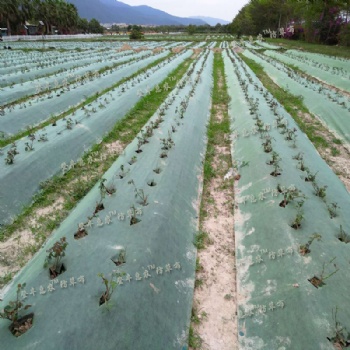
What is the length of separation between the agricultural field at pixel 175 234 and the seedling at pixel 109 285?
0.08ft

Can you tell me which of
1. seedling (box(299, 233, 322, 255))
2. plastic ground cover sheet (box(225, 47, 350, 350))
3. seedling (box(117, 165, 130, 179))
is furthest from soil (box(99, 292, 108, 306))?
seedling (box(117, 165, 130, 179))

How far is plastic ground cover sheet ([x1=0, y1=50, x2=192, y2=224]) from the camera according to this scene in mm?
5055

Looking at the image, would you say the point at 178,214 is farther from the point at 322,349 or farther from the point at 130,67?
the point at 130,67

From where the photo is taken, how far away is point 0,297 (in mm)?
3350

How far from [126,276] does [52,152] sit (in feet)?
13.7

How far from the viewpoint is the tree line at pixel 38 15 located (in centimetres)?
5100

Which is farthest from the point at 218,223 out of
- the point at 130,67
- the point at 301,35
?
the point at 301,35

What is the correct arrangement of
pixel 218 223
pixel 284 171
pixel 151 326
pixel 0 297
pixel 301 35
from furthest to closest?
pixel 301 35 < pixel 284 171 < pixel 218 223 < pixel 0 297 < pixel 151 326

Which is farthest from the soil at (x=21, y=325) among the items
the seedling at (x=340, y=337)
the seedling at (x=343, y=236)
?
the seedling at (x=343, y=236)

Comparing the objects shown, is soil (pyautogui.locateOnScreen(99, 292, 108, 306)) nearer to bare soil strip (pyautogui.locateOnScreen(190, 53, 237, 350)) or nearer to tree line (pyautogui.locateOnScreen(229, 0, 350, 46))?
bare soil strip (pyautogui.locateOnScreen(190, 53, 237, 350))

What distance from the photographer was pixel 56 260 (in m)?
3.35

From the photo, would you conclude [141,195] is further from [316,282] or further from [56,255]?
[316,282]

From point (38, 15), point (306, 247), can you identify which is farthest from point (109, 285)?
point (38, 15)

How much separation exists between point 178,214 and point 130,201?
2.54ft
